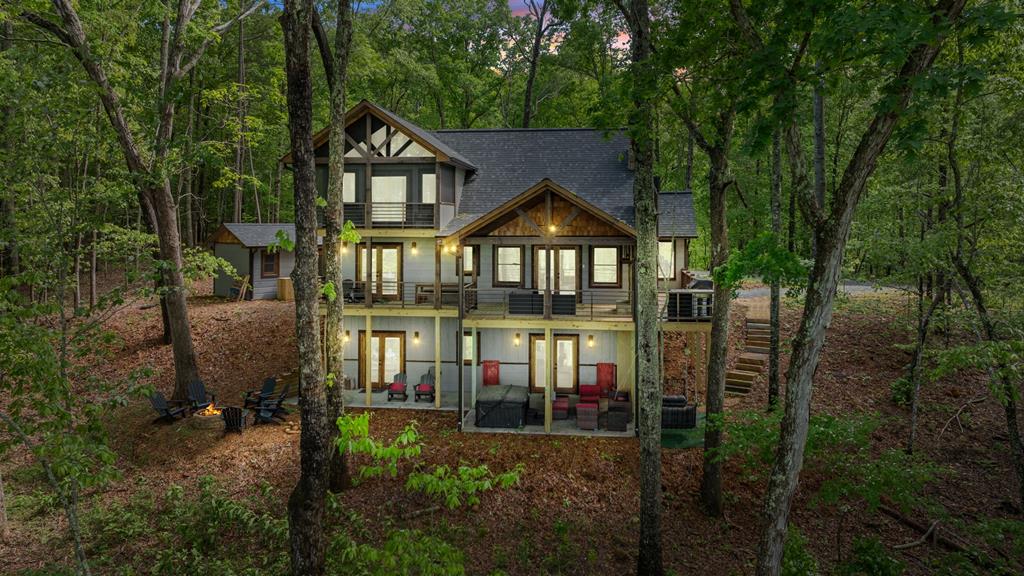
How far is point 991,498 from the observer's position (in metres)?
11.5

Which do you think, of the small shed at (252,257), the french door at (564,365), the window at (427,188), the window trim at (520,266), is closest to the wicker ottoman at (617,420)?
the french door at (564,365)

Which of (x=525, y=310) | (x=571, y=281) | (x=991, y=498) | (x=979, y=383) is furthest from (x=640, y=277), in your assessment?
(x=979, y=383)

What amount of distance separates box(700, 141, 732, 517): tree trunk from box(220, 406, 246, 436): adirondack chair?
37.6 feet

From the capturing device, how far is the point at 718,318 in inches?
403

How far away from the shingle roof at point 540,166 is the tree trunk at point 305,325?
881 cm

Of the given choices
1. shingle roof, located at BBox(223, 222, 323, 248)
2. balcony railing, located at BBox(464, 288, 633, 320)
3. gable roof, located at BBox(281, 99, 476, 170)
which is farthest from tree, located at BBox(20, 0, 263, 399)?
→ shingle roof, located at BBox(223, 222, 323, 248)

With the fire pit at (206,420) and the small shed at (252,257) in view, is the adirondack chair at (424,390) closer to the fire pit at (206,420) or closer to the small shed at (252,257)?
the fire pit at (206,420)

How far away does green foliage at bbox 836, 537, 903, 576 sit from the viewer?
829cm

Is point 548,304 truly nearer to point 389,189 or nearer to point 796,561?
point 389,189

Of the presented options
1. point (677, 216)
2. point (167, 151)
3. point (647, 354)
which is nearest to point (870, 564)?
point (647, 354)

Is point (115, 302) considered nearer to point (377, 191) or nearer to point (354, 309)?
point (354, 309)

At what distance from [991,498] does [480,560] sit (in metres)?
11.5

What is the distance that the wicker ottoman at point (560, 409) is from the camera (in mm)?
15320

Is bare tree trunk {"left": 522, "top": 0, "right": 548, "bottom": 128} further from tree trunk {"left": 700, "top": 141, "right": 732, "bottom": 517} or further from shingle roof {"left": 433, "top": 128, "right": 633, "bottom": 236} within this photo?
tree trunk {"left": 700, "top": 141, "right": 732, "bottom": 517}
